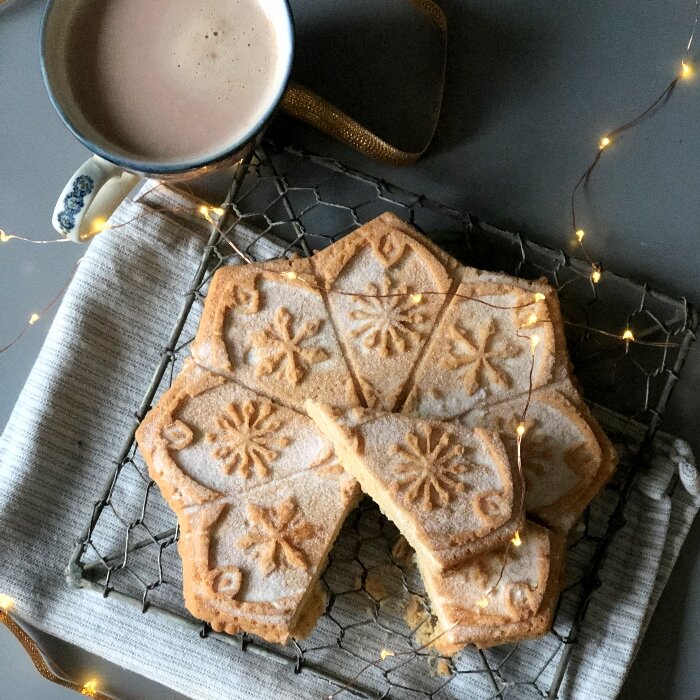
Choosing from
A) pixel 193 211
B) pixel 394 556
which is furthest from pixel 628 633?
pixel 193 211

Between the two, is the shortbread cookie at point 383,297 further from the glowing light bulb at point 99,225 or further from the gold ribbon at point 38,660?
the gold ribbon at point 38,660

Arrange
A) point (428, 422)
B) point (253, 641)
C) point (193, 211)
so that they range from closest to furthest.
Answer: point (428, 422), point (253, 641), point (193, 211)

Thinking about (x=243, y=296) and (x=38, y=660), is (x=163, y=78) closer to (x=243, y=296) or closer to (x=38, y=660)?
(x=243, y=296)

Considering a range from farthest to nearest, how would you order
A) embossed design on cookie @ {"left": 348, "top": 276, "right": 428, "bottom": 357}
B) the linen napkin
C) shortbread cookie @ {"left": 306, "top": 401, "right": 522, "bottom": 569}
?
the linen napkin < embossed design on cookie @ {"left": 348, "top": 276, "right": 428, "bottom": 357} < shortbread cookie @ {"left": 306, "top": 401, "right": 522, "bottom": 569}

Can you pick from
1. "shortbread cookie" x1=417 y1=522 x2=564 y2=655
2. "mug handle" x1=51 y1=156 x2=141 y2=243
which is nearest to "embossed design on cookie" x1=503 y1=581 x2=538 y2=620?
"shortbread cookie" x1=417 y1=522 x2=564 y2=655

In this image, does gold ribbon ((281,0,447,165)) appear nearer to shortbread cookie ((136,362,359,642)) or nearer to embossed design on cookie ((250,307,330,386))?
embossed design on cookie ((250,307,330,386))

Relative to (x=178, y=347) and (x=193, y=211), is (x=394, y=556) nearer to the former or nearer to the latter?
(x=178, y=347)
